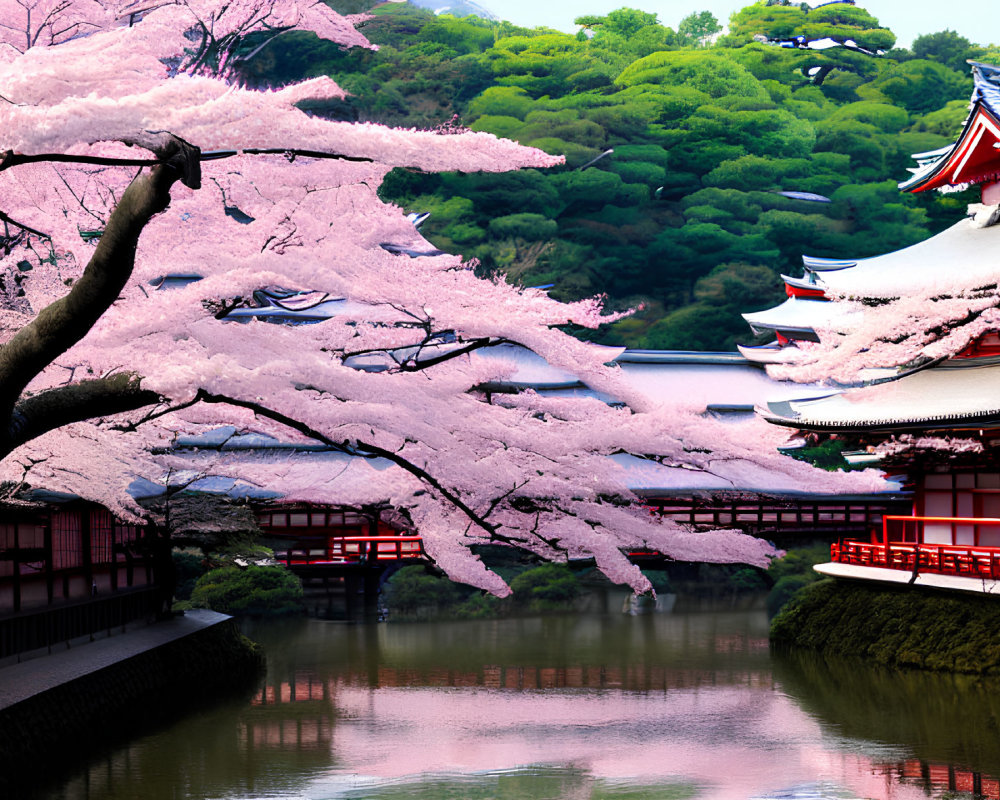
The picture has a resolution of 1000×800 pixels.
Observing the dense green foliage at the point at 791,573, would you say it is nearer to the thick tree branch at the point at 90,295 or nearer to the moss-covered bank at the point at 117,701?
the moss-covered bank at the point at 117,701

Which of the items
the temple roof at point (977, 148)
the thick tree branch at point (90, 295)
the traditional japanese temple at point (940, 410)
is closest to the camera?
the thick tree branch at point (90, 295)

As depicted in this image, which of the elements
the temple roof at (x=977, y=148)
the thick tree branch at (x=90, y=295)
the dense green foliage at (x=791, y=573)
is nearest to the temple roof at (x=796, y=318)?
the dense green foliage at (x=791, y=573)

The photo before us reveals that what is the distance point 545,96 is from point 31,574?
119ft

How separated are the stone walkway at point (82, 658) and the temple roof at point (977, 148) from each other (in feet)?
47.2

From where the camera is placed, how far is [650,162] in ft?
149

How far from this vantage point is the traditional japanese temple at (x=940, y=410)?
17.3 meters

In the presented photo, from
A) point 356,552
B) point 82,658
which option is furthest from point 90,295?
point 356,552

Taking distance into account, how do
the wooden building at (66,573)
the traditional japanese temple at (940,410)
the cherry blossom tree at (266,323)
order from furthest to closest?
the traditional japanese temple at (940,410) → the wooden building at (66,573) → the cherry blossom tree at (266,323)

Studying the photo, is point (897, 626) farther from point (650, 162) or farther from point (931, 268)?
point (650, 162)

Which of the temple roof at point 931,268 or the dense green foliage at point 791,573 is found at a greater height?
the temple roof at point 931,268

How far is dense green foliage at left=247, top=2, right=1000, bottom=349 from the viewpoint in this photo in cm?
4178

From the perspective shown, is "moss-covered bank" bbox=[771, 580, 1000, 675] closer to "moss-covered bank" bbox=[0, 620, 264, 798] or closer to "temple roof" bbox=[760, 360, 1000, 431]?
"temple roof" bbox=[760, 360, 1000, 431]

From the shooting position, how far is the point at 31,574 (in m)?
15.5

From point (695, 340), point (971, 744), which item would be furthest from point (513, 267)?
point (971, 744)
